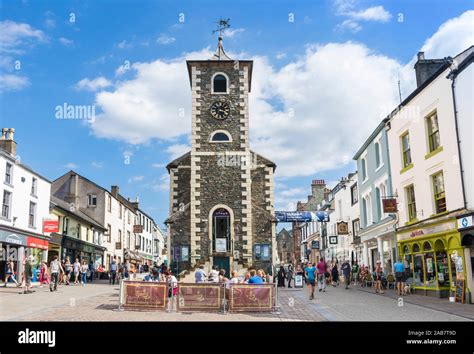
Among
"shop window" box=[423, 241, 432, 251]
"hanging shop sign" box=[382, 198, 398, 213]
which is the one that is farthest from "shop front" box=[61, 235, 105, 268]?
"shop window" box=[423, 241, 432, 251]

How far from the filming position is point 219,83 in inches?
1281

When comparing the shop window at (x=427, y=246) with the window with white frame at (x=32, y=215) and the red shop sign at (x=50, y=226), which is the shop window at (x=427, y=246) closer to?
the red shop sign at (x=50, y=226)

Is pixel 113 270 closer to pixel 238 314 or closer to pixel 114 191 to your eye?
pixel 238 314

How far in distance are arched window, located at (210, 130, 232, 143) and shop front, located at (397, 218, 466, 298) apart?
1368cm

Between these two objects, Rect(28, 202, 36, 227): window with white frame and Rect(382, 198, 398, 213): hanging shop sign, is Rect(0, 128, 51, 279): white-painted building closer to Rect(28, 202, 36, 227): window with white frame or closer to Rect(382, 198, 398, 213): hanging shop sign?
Rect(28, 202, 36, 227): window with white frame

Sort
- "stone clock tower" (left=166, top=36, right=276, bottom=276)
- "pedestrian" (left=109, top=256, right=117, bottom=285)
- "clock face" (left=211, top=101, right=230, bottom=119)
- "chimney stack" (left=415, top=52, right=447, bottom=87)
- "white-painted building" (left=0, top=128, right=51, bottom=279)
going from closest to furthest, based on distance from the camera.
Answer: "chimney stack" (left=415, top=52, right=447, bottom=87) → "white-painted building" (left=0, top=128, right=51, bottom=279) → "pedestrian" (left=109, top=256, right=117, bottom=285) → "stone clock tower" (left=166, top=36, right=276, bottom=276) → "clock face" (left=211, top=101, right=230, bottom=119)

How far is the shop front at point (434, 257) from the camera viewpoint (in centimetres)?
1686

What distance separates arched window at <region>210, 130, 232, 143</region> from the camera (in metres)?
31.4

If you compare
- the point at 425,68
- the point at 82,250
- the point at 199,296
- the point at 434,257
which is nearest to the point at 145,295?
the point at 199,296

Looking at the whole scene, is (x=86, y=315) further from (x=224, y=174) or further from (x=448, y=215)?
(x=224, y=174)

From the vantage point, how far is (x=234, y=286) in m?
13.8

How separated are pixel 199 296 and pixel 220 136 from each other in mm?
18739
